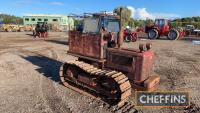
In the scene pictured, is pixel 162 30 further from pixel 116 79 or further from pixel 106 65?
pixel 116 79

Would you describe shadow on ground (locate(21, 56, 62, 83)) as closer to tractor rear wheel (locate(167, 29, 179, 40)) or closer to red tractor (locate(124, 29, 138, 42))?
red tractor (locate(124, 29, 138, 42))

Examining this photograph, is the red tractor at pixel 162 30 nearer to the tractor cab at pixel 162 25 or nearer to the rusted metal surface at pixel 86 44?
the tractor cab at pixel 162 25

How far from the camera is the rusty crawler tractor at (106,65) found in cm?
779

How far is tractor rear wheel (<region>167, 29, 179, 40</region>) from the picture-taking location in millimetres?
29258

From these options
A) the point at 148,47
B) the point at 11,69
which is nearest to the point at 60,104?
the point at 148,47

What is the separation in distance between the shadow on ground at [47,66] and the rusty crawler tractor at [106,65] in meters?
1.56

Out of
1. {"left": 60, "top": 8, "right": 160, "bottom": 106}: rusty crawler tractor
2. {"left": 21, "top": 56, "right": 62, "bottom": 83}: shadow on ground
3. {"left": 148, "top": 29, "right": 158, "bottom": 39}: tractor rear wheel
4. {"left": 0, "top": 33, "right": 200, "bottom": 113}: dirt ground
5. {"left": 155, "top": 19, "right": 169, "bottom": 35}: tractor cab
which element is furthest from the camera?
{"left": 148, "top": 29, "right": 158, "bottom": 39}: tractor rear wheel

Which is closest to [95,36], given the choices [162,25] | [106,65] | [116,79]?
[106,65]

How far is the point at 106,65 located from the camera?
870 cm

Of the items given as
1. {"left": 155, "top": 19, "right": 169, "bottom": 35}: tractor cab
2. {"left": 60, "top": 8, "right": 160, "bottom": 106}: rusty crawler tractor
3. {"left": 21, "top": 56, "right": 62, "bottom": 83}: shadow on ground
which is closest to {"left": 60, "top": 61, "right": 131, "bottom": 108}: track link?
{"left": 60, "top": 8, "right": 160, "bottom": 106}: rusty crawler tractor

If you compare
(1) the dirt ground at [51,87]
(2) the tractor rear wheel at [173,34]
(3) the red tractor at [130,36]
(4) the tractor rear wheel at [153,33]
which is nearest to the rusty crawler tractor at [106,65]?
(1) the dirt ground at [51,87]

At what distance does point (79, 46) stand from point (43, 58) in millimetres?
6811

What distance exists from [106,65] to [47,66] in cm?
539

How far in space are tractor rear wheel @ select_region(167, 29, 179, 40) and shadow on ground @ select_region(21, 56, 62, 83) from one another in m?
18.0
